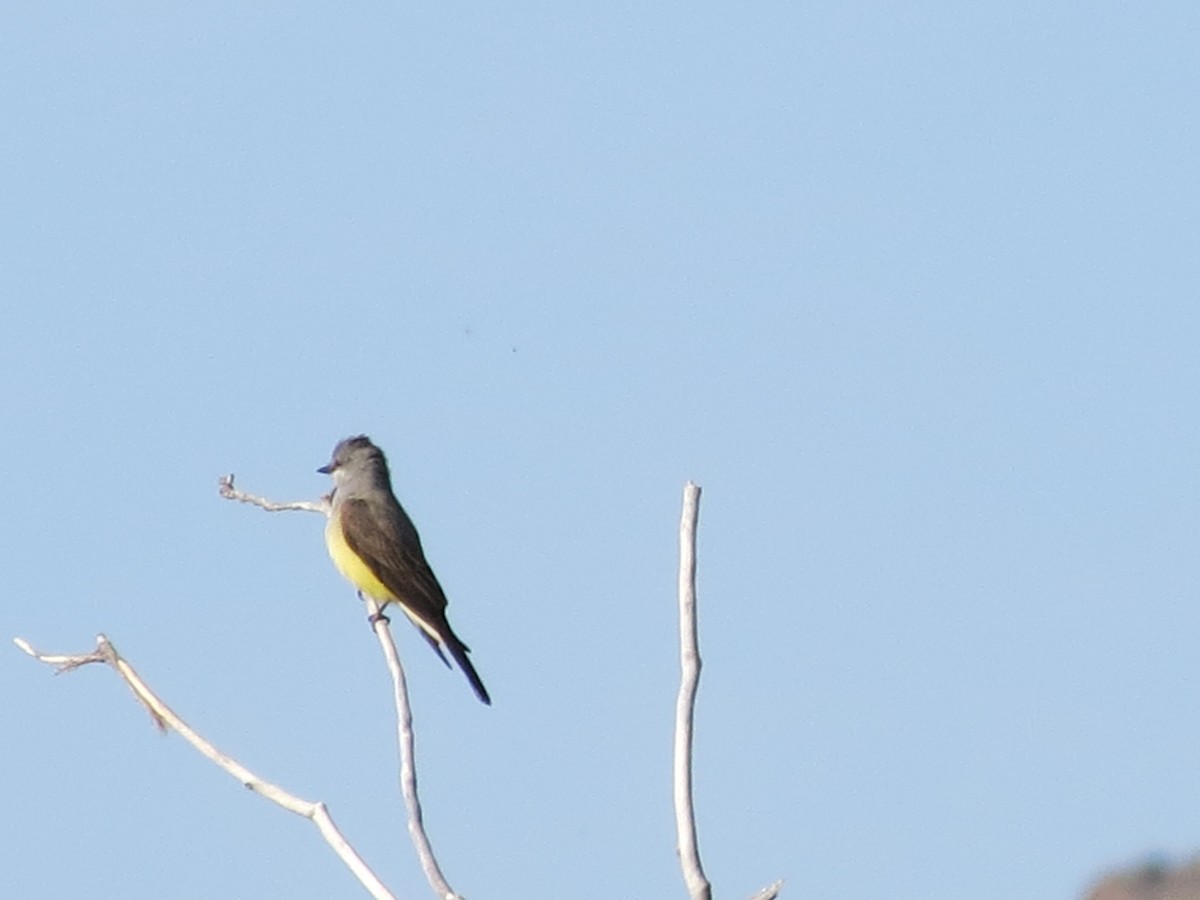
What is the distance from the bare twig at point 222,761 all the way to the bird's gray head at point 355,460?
27.0 feet

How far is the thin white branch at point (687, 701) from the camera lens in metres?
7.11

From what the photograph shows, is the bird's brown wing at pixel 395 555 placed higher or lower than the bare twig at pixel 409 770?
higher

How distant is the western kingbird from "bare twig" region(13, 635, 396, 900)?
264 inches

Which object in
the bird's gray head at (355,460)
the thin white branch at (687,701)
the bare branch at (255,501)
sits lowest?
the thin white branch at (687,701)

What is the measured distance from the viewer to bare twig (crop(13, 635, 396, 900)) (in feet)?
25.7

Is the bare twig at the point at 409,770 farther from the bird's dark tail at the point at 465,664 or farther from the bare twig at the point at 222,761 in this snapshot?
the bird's dark tail at the point at 465,664

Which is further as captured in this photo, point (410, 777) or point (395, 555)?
point (395, 555)

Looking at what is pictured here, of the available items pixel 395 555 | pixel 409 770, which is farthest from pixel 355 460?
pixel 409 770

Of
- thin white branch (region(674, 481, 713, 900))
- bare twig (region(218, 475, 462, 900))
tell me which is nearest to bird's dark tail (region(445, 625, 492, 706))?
bare twig (region(218, 475, 462, 900))

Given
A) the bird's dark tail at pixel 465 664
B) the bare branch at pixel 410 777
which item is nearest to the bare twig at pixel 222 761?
the bare branch at pixel 410 777

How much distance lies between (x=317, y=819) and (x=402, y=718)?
3.06ft

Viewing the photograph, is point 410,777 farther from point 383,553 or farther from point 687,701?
point 383,553

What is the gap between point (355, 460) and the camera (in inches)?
683

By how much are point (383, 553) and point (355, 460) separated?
1032 millimetres
